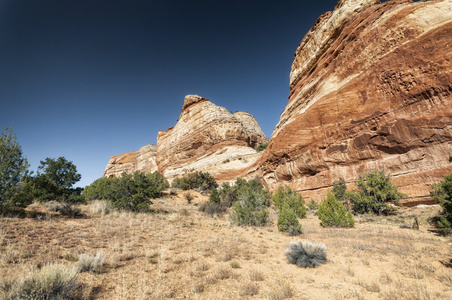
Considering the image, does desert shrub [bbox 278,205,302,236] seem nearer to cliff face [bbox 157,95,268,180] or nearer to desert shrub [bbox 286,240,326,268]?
desert shrub [bbox 286,240,326,268]

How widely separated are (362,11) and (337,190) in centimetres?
2093

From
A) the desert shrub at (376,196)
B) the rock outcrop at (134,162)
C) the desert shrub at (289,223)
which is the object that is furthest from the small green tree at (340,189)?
the rock outcrop at (134,162)

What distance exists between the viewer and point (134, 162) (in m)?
69.8

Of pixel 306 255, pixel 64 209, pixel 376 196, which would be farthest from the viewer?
pixel 376 196

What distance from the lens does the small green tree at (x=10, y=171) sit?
25.1 feet

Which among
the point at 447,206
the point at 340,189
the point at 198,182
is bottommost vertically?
the point at 447,206

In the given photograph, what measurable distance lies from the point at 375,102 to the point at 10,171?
2580 centimetres

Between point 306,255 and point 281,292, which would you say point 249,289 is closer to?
point 281,292

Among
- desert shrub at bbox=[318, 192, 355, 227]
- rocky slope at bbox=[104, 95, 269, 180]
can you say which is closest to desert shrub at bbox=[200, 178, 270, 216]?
desert shrub at bbox=[318, 192, 355, 227]

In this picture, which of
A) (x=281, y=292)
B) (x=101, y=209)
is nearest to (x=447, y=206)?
(x=281, y=292)

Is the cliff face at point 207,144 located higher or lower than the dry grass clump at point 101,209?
higher

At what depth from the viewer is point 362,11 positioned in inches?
815

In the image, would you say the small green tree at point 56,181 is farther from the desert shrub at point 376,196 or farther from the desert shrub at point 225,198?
the desert shrub at point 376,196

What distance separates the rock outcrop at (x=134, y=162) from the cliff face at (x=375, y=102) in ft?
164
